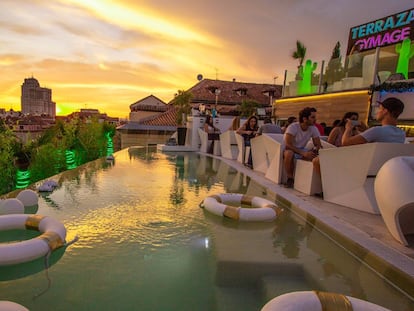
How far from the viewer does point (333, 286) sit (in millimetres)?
1845

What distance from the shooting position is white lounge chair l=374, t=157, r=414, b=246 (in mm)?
2201

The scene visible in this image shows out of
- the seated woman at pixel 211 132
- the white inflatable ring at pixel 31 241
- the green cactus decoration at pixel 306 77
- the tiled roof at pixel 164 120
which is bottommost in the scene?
the white inflatable ring at pixel 31 241

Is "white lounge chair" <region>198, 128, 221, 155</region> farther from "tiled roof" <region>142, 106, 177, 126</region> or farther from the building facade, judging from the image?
the building facade

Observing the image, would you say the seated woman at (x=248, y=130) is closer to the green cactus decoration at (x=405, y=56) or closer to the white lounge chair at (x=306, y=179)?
the white lounge chair at (x=306, y=179)

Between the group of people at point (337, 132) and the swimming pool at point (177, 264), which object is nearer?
the swimming pool at point (177, 264)

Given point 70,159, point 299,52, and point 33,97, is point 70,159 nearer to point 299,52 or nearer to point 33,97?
point 299,52

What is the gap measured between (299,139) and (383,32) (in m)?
12.6

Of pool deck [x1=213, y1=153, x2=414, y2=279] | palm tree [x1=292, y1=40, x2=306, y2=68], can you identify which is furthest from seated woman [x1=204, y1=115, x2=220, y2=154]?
palm tree [x1=292, y1=40, x2=306, y2=68]

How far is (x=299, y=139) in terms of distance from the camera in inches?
184

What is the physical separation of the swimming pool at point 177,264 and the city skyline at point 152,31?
7293 millimetres

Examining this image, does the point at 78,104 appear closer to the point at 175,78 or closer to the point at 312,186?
the point at 175,78

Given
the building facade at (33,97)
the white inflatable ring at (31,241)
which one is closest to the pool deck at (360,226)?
the white inflatable ring at (31,241)

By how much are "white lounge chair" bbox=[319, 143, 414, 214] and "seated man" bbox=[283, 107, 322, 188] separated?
2.41 feet

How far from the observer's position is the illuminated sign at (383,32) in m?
12.7
